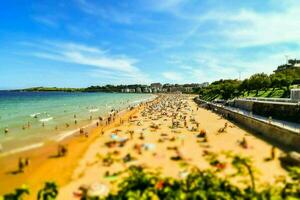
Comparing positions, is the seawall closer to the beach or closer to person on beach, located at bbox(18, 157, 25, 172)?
the beach

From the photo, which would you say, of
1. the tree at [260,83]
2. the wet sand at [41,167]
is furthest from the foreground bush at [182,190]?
the tree at [260,83]

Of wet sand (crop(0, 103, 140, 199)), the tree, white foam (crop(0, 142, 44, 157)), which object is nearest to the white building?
the tree

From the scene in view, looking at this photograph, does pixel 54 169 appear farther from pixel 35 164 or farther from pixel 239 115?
pixel 239 115

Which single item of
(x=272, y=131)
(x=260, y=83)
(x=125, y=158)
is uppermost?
(x=260, y=83)

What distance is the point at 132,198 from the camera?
19.2ft

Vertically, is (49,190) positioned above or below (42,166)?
above

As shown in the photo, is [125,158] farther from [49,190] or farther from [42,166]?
[49,190]

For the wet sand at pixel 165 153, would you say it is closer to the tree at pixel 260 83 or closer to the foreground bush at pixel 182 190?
the foreground bush at pixel 182 190

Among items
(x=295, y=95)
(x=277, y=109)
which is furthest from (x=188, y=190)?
(x=295, y=95)

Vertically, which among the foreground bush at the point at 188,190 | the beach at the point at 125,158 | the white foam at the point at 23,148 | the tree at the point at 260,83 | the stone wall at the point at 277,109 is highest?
the tree at the point at 260,83

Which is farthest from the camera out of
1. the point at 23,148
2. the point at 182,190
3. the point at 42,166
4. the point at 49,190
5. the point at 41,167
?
the point at 23,148

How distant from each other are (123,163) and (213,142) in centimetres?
1155

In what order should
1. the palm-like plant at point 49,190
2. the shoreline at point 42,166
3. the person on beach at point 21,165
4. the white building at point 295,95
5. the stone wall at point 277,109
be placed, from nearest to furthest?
the palm-like plant at point 49,190 < the shoreline at point 42,166 < the person on beach at point 21,165 < the stone wall at point 277,109 < the white building at point 295,95

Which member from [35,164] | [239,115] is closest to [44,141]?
[35,164]
